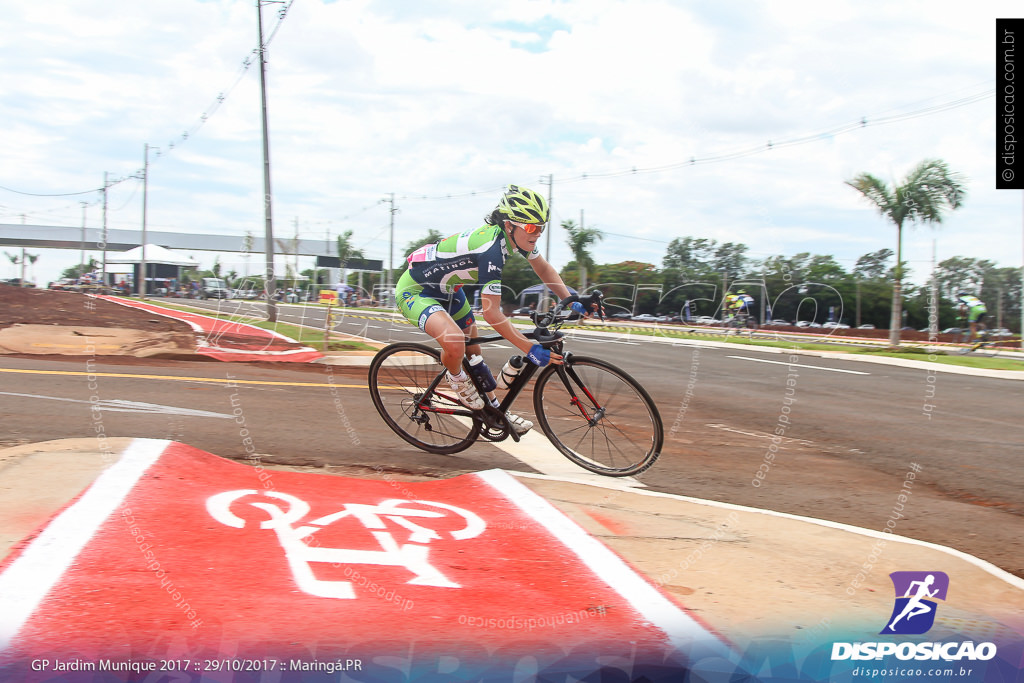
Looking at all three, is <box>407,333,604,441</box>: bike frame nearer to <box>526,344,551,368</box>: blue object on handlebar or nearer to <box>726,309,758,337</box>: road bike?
<box>526,344,551,368</box>: blue object on handlebar

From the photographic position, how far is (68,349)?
12.6 m

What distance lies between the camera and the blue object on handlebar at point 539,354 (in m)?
5.03

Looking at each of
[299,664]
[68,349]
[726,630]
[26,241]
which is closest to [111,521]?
[299,664]

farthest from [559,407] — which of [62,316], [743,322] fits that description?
[743,322]

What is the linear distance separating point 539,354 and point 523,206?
98cm

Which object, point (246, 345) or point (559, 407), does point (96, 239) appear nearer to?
point (246, 345)

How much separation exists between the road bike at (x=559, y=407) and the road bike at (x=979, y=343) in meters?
22.7

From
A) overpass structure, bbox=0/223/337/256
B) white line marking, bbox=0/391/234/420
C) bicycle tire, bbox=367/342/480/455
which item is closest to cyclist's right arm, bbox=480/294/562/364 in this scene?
bicycle tire, bbox=367/342/480/455

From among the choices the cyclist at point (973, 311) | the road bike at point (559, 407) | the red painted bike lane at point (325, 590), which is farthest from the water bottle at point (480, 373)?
the cyclist at point (973, 311)

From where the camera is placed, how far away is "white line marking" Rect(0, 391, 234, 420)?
6.75 metres

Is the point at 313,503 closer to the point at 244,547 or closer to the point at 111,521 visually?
the point at 244,547

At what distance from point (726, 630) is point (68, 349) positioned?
12865 mm

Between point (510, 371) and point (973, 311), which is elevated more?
point (973, 311)

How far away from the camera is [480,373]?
5230 millimetres
